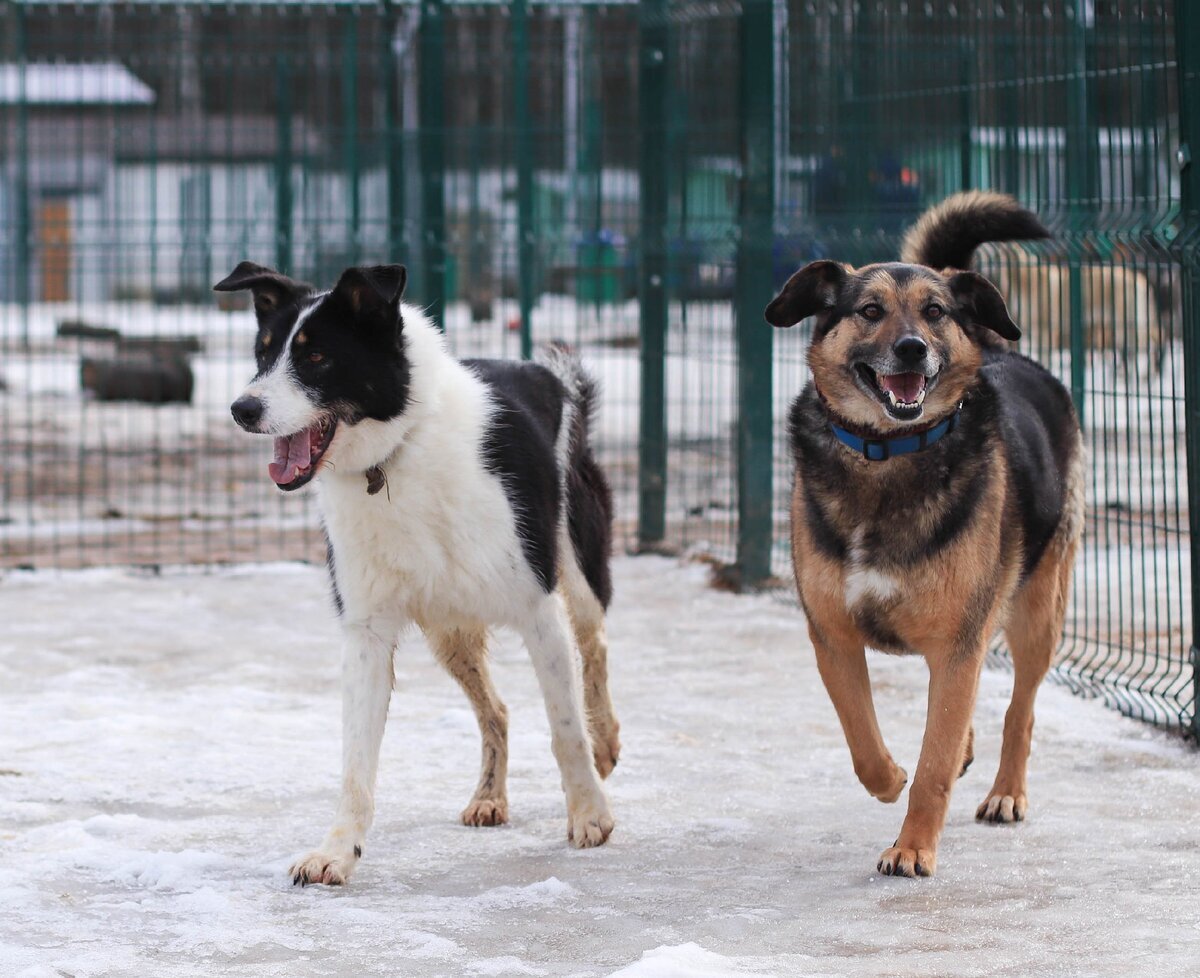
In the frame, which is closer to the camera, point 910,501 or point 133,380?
point 910,501

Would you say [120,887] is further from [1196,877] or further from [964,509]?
[1196,877]

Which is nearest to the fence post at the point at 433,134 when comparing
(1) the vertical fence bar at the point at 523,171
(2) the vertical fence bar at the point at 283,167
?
(1) the vertical fence bar at the point at 523,171

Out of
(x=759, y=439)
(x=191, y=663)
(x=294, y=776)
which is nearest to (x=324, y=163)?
(x=759, y=439)

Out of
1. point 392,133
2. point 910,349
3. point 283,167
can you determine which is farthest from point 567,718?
point 283,167

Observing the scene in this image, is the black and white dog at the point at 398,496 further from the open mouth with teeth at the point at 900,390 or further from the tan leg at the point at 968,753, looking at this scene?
the tan leg at the point at 968,753

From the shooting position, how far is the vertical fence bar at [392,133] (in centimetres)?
1005

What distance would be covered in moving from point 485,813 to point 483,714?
0.32m

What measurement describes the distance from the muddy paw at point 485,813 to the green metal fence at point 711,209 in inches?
91.6

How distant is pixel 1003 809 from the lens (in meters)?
5.01

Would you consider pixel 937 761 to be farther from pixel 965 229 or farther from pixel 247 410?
pixel 247 410

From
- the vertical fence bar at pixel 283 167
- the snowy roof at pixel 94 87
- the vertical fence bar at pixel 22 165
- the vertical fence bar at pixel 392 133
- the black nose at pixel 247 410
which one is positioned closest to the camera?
the black nose at pixel 247 410

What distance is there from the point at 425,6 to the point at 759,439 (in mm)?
3188

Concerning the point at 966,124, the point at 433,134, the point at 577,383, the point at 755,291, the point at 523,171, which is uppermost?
the point at 433,134

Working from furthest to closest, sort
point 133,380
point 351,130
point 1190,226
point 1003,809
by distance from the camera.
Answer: point 133,380 → point 351,130 → point 1190,226 → point 1003,809
